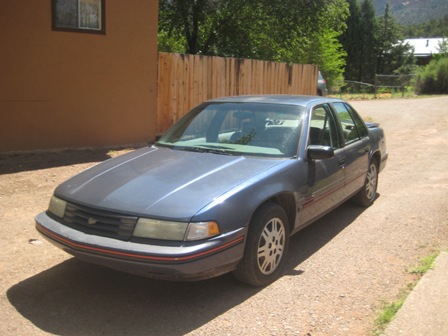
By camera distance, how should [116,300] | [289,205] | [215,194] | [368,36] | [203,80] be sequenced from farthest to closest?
[368,36], [203,80], [289,205], [116,300], [215,194]

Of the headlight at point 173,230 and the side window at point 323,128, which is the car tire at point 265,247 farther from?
the side window at point 323,128

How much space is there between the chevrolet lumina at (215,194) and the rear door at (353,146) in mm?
37

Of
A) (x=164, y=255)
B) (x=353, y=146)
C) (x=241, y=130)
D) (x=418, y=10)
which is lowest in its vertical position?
(x=164, y=255)

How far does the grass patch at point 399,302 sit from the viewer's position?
3467mm

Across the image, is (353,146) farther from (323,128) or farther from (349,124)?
(323,128)

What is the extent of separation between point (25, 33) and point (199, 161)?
5491 millimetres

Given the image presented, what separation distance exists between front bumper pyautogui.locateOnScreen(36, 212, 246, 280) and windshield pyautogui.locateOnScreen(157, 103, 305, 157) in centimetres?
120

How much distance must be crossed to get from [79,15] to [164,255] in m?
6.92

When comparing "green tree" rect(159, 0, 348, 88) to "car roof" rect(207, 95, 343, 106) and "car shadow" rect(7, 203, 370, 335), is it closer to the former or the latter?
"car roof" rect(207, 95, 343, 106)

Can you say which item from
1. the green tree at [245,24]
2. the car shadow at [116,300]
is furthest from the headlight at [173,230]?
the green tree at [245,24]

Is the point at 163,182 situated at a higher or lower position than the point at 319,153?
lower

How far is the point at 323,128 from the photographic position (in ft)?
17.3

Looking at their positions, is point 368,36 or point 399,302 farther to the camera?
point 368,36

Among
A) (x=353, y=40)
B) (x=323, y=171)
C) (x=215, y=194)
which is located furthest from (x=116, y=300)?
(x=353, y=40)
